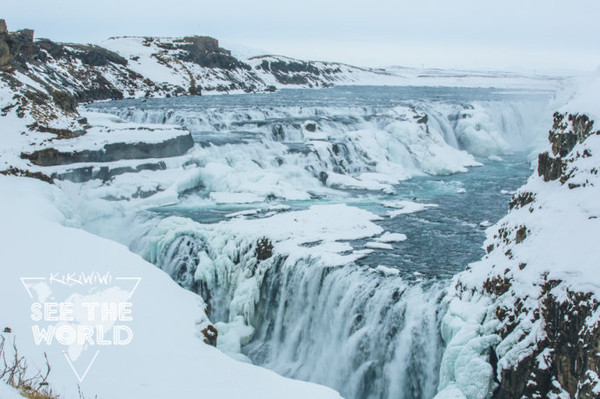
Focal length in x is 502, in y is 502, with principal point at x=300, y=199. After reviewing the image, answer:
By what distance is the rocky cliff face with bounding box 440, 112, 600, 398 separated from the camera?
5332mm

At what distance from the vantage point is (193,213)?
15320 millimetres

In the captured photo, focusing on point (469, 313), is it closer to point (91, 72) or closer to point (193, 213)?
point (193, 213)

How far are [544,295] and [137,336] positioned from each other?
4968 mm

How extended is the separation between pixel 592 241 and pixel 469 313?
6.58ft

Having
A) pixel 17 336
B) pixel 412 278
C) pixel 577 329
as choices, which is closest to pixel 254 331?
pixel 412 278

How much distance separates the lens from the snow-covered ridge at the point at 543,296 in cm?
535

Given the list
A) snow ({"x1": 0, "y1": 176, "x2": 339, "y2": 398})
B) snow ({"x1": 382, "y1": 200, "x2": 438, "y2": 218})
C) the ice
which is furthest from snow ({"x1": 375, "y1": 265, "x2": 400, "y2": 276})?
snow ({"x1": 382, "y1": 200, "x2": 438, "y2": 218})

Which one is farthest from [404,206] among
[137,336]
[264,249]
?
[137,336]

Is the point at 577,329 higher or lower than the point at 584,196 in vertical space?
lower

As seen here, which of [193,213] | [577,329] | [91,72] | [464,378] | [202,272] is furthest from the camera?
[91,72]

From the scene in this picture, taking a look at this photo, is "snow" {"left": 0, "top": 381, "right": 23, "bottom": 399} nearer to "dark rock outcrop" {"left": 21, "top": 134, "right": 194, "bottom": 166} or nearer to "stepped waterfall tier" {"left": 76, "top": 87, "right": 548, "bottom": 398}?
"stepped waterfall tier" {"left": 76, "top": 87, "right": 548, "bottom": 398}

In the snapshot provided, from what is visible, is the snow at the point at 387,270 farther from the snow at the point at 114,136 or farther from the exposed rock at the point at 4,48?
the exposed rock at the point at 4,48

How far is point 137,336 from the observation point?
6305 millimetres

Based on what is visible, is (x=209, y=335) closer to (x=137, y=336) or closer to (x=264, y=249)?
(x=137, y=336)
